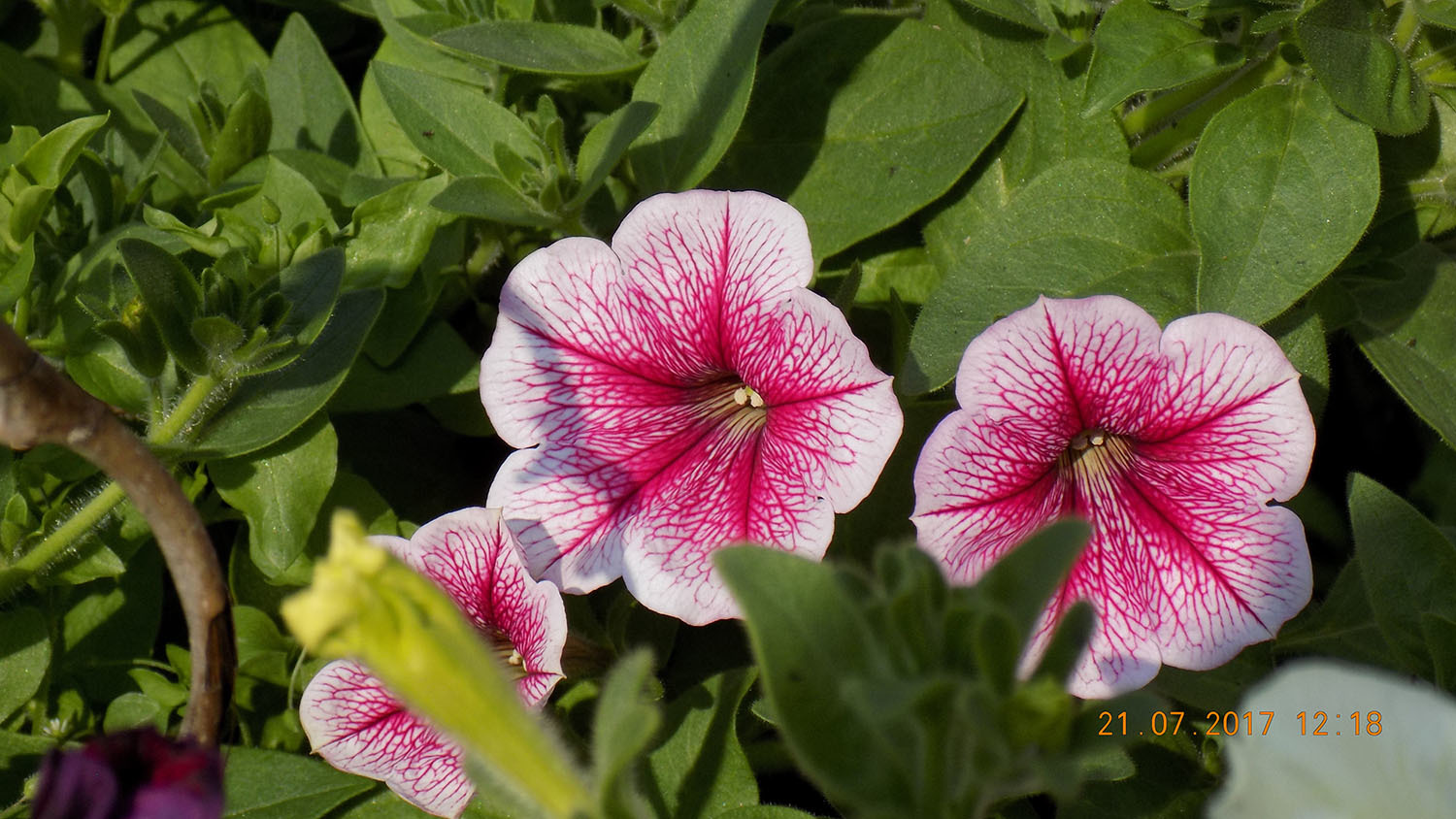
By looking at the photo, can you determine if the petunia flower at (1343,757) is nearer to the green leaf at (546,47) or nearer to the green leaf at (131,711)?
the green leaf at (546,47)

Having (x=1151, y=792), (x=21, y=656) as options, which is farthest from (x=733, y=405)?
(x=21, y=656)

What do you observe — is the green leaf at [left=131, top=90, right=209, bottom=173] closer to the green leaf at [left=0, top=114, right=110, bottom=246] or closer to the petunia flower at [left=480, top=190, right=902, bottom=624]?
the green leaf at [left=0, top=114, right=110, bottom=246]

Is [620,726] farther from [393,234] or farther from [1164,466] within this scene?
[393,234]

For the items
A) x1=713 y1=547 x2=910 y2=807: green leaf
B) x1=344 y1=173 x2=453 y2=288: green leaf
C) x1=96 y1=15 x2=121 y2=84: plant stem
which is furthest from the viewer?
x1=96 y1=15 x2=121 y2=84: plant stem

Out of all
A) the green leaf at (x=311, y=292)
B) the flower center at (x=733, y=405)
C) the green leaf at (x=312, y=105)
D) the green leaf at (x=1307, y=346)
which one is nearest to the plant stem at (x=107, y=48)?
the green leaf at (x=312, y=105)
